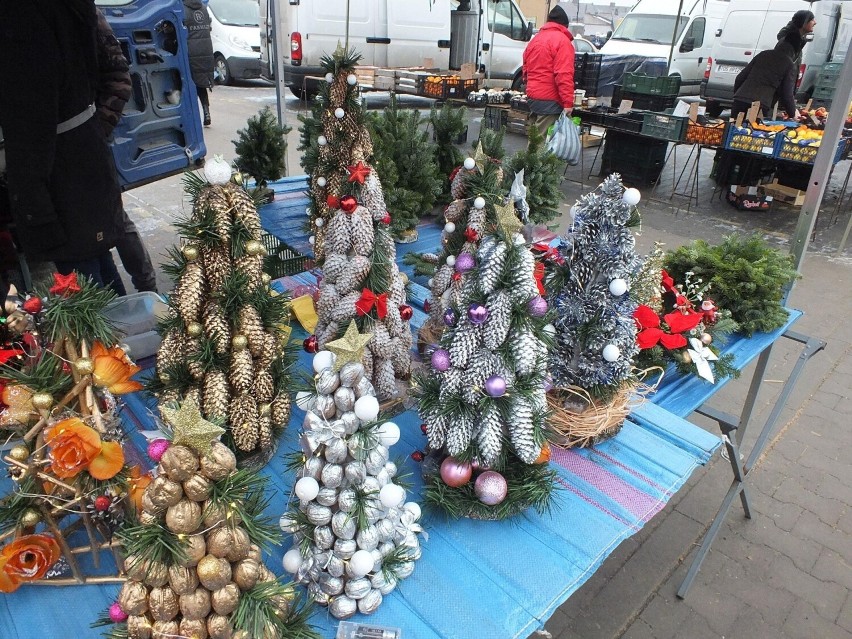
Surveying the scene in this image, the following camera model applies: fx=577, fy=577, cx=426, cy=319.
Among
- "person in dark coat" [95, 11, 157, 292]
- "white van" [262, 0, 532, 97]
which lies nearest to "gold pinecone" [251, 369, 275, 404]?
"person in dark coat" [95, 11, 157, 292]

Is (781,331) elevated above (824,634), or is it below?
above

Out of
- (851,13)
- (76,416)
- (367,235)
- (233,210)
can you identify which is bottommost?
(76,416)

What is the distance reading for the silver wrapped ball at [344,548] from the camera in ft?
3.66

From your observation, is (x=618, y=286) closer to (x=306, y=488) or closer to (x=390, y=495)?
(x=390, y=495)

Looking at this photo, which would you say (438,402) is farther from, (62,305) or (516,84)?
(516,84)

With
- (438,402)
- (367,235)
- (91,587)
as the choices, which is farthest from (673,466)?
(91,587)

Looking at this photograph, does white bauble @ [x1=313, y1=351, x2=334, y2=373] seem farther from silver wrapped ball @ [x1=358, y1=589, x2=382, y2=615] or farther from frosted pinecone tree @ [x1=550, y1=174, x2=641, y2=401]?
frosted pinecone tree @ [x1=550, y1=174, x2=641, y2=401]

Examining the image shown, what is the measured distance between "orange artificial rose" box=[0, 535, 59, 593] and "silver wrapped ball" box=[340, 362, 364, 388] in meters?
0.70

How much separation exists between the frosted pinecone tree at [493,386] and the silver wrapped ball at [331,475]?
12.9 inches

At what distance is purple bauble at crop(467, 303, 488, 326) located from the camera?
1288 mm

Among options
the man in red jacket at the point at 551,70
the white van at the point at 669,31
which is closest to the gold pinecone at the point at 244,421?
the man in red jacket at the point at 551,70

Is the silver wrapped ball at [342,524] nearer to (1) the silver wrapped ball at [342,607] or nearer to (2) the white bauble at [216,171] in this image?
(1) the silver wrapped ball at [342,607]

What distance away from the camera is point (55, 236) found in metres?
2.11

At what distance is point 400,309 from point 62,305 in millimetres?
881
